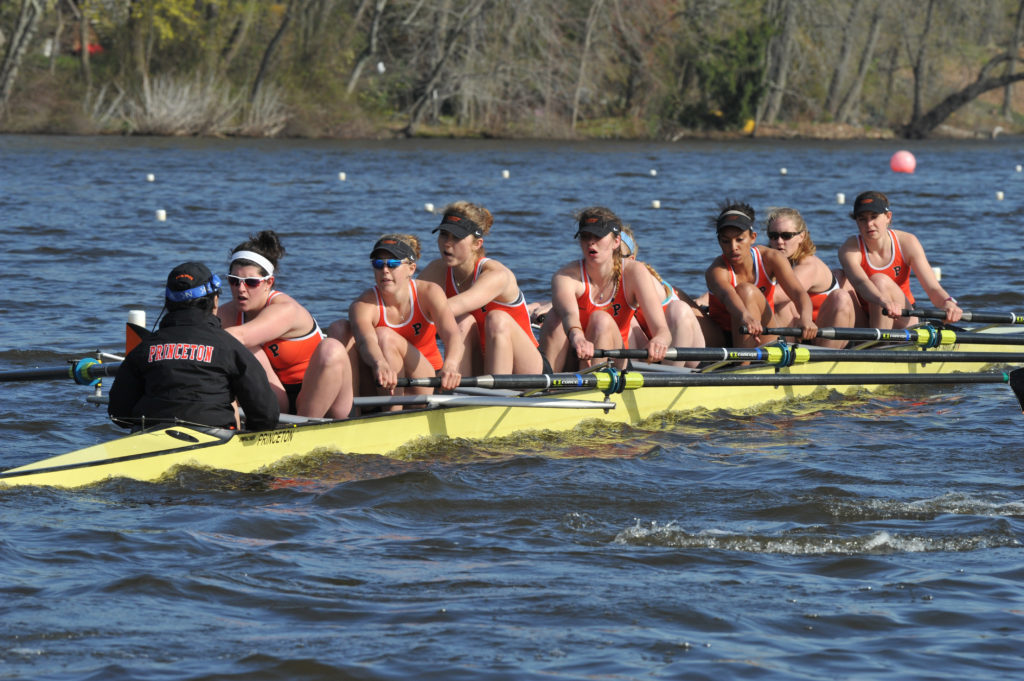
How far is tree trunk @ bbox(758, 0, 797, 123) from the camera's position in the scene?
49281 millimetres

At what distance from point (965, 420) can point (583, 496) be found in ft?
11.3

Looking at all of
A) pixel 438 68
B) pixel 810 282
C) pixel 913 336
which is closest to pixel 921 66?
pixel 438 68

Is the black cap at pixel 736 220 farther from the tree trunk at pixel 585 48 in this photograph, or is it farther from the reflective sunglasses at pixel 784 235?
the tree trunk at pixel 585 48

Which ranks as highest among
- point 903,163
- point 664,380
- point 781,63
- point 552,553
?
point 781,63

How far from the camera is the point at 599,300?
8453 mm

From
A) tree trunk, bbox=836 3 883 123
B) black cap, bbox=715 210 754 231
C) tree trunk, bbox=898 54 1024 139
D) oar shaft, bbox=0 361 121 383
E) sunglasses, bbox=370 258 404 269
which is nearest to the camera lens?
sunglasses, bbox=370 258 404 269

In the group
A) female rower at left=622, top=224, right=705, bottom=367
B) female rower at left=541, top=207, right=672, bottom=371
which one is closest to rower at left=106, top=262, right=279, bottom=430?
female rower at left=541, top=207, right=672, bottom=371

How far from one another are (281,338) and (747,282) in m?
3.52

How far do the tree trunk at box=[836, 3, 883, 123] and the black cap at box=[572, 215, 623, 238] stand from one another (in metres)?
47.3

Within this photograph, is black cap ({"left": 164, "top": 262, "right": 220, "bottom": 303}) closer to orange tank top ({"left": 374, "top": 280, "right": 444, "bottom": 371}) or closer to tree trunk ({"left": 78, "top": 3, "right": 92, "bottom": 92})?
orange tank top ({"left": 374, "top": 280, "right": 444, "bottom": 371})

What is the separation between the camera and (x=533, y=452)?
→ 25.2 ft

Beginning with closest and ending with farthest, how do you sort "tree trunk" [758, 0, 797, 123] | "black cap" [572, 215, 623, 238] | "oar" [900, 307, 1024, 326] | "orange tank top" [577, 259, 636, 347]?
"black cap" [572, 215, 623, 238] < "orange tank top" [577, 259, 636, 347] < "oar" [900, 307, 1024, 326] < "tree trunk" [758, 0, 797, 123]

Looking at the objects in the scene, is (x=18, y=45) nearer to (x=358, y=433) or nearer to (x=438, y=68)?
(x=438, y=68)

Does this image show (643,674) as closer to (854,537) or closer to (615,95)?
(854,537)
